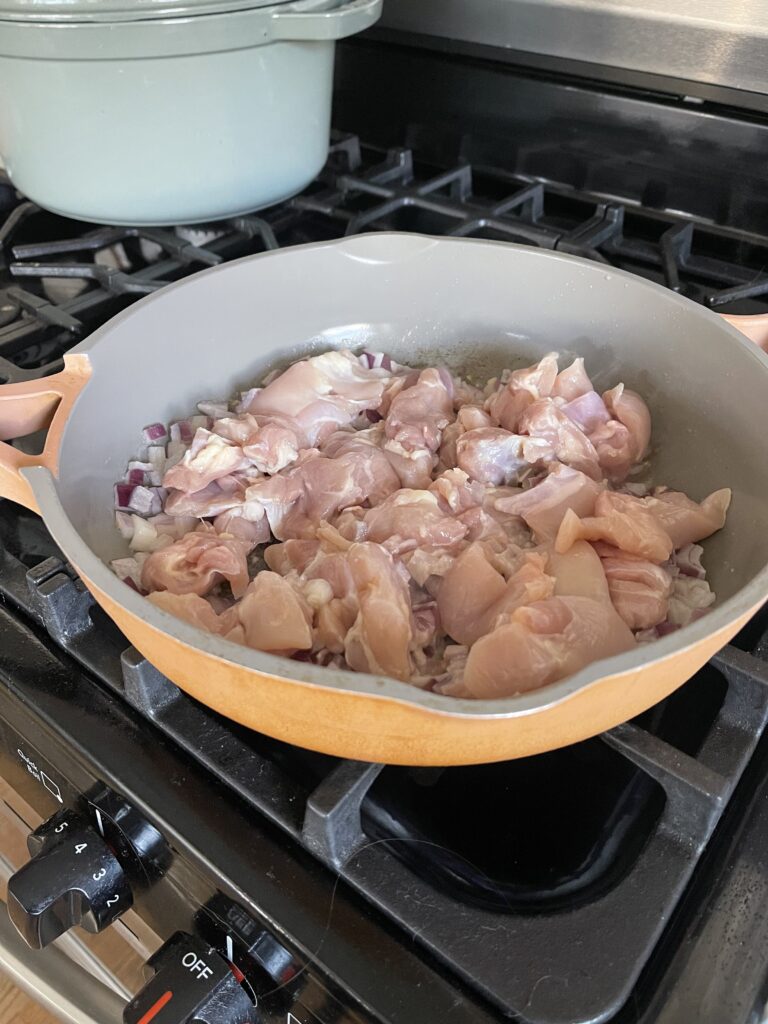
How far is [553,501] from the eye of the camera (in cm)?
77

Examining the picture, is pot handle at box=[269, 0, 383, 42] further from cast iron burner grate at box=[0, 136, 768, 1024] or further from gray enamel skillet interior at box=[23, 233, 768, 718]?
cast iron burner grate at box=[0, 136, 768, 1024]

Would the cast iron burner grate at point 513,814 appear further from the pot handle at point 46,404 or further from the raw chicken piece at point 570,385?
the raw chicken piece at point 570,385

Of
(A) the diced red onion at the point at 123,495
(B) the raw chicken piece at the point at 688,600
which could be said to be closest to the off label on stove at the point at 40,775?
(A) the diced red onion at the point at 123,495

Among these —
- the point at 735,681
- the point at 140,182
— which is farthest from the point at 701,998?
the point at 140,182

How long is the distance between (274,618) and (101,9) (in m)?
0.64

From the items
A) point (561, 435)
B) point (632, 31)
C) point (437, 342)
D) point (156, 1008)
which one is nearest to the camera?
point (156, 1008)

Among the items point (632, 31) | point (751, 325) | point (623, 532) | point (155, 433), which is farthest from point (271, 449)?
point (632, 31)

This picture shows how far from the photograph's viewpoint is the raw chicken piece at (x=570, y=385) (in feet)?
2.82

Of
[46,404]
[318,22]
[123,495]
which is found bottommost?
[123,495]

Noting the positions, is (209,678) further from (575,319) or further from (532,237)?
(532,237)

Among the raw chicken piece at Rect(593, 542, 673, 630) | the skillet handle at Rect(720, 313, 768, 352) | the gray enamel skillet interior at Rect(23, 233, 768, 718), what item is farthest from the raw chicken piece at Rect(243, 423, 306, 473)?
the skillet handle at Rect(720, 313, 768, 352)

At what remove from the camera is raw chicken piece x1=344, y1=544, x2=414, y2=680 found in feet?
2.00

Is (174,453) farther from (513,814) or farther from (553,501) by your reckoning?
(513,814)

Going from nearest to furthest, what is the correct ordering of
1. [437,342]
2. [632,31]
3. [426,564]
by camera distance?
[426,564] < [437,342] < [632,31]
